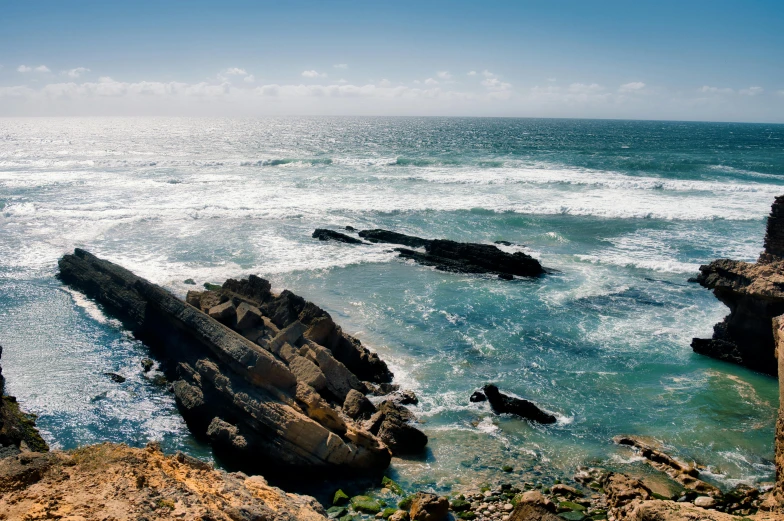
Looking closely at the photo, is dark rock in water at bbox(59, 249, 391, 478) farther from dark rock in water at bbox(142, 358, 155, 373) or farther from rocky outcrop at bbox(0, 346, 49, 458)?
rocky outcrop at bbox(0, 346, 49, 458)

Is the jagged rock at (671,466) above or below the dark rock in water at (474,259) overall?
below

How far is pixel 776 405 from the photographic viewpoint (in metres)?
14.6

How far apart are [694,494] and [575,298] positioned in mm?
12072

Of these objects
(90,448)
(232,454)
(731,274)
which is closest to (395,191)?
(731,274)

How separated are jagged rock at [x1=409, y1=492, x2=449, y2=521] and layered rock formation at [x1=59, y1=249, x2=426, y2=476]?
1990mm

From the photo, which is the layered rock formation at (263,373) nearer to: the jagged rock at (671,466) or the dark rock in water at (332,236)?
the jagged rock at (671,466)

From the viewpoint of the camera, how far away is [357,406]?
44.5 ft

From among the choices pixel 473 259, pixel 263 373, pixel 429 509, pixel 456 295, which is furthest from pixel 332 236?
pixel 429 509

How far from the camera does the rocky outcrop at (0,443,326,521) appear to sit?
614 cm

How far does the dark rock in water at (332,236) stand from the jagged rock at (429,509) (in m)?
20.9

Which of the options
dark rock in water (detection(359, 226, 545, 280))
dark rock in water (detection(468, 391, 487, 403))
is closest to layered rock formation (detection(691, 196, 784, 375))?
dark rock in water (detection(468, 391, 487, 403))

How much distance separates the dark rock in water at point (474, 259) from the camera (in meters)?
25.1

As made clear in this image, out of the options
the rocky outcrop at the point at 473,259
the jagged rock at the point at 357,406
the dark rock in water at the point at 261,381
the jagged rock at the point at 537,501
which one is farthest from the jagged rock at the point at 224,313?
the rocky outcrop at the point at 473,259

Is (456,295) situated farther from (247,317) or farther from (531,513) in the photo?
(531,513)
